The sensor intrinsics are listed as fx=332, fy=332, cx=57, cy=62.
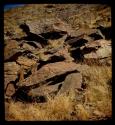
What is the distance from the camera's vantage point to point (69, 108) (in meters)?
5.93

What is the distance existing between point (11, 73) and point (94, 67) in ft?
6.20

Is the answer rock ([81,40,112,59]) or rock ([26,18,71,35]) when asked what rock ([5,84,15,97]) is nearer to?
rock ([81,40,112,59])

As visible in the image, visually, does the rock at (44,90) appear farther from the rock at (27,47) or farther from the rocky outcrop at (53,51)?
the rock at (27,47)

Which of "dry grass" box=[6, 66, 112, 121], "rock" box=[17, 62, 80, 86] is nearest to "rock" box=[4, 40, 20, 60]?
"rock" box=[17, 62, 80, 86]

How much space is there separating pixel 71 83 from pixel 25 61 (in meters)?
2.01

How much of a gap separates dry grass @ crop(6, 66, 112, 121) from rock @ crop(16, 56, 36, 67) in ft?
5.08

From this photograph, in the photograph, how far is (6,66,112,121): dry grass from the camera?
5.61 metres

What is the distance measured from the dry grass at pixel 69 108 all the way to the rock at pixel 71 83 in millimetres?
113

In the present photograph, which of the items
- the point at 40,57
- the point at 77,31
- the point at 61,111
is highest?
the point at 77,31

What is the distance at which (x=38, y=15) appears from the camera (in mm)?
10750

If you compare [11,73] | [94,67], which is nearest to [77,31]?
[94,67]

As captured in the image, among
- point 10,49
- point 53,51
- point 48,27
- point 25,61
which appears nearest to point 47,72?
point 25,61

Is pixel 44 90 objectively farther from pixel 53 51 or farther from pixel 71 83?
pixel 53 51

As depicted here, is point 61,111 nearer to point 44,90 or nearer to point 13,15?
point 44,90
